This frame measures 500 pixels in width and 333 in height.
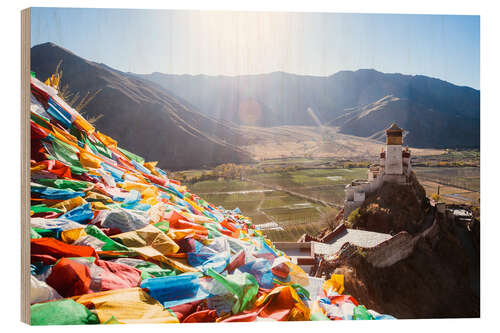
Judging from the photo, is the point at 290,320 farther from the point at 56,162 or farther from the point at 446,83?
the point at 446,83

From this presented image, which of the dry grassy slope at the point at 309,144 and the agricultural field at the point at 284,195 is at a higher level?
the dry grassy slope at the point at 309,144

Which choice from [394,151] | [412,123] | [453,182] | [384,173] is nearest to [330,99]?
[412,123]

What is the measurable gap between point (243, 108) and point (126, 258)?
2.89m

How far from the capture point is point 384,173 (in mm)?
7086

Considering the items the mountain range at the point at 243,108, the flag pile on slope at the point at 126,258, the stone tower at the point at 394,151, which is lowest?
the flag pile on slope at the point at 126,258

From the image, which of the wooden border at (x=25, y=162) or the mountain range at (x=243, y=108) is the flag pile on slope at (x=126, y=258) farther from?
the mountain range at (x=243, y=108)

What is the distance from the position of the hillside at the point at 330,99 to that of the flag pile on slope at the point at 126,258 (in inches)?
70.5

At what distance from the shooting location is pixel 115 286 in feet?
5.84

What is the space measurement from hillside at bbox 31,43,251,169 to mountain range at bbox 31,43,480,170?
0.02 meters

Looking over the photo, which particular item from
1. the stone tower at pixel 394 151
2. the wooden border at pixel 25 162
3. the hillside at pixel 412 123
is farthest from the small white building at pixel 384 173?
the wooden border at pixel 25 162

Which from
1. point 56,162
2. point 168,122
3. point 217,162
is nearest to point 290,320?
point 56,162

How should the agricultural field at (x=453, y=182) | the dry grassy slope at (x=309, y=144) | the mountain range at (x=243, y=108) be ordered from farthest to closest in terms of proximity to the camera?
1. the dry grassy slope at (x=309, y=144)
2. the mountain range at (x=243, y=108)
3. the agricultural field at (x=453, y=182)

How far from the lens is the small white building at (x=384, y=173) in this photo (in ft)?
20.3

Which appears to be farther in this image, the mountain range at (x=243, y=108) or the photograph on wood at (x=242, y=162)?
the mountain range at (x=243, y=108)
